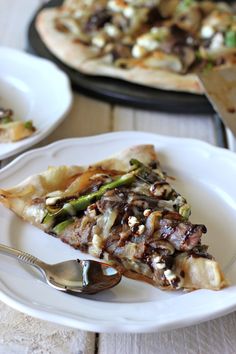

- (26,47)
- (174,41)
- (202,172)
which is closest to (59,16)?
(26,47)

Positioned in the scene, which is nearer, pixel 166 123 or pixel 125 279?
pixel 125 279

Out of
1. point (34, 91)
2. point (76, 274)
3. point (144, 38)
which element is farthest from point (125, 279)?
point (144, 38)

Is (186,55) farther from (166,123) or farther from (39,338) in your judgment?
(39,338)

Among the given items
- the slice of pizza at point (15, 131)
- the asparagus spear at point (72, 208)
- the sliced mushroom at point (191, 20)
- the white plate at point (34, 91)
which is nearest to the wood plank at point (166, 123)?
the white plate at point (34, 91)

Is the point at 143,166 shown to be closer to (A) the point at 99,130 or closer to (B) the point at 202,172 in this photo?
(B) the point at 202,172

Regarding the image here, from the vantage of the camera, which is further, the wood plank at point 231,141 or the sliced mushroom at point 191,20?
the sliced mushroom at point 191,20

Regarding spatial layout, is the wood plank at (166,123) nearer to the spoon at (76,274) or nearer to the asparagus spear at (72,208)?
the asparagus spear at (72,208)

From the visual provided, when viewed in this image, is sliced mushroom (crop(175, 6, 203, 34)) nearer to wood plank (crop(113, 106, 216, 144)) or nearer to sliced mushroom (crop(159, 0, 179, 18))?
sliced mushroom (crop(159, 0, 179, 18))
